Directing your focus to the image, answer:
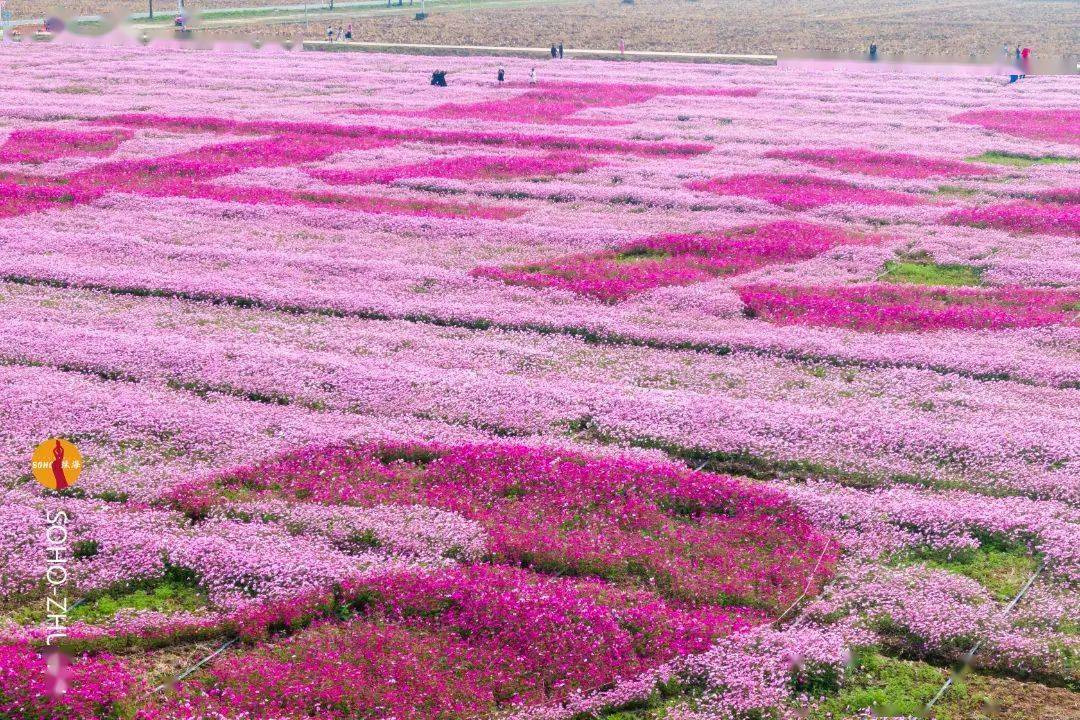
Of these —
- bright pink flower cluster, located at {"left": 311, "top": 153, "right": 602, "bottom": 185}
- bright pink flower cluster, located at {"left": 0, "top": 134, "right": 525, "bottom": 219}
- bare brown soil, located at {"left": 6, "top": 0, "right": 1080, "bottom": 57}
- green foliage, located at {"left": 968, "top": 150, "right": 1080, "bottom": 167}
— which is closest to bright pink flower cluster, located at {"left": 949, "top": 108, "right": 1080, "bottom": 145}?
green foliage, located at {"left": 968, "top": 150, "right": 1080, "bottom": 167}

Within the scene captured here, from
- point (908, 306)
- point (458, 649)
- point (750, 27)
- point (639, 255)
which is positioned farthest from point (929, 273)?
point (750, 27)

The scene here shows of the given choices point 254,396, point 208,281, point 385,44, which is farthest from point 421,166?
point 385,44

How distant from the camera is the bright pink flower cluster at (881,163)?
36969mm

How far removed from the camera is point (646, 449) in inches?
590

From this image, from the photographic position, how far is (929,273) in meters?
24.8

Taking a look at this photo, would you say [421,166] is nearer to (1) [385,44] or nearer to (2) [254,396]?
(2) [254,396]

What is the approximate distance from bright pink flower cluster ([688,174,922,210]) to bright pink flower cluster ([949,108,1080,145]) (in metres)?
14.8

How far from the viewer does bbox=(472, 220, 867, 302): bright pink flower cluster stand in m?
23.3

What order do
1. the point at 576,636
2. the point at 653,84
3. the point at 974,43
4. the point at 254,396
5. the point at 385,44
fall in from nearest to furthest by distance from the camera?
the point at 576,636, the point at 254,396, the point at 653,84, the point at 385,44, the point at 974,43

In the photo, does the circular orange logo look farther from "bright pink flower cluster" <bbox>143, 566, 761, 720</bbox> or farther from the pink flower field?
"bright pink flower cluster" <bbox>143, 566, 761, 720</bbox>

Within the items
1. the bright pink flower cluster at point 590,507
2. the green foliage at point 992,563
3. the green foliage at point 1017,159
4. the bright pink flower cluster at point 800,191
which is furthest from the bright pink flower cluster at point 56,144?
the green foliage at point 992,563

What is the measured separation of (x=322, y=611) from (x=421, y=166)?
1061 inches

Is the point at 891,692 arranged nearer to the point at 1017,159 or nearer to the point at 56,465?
the point at 56,465

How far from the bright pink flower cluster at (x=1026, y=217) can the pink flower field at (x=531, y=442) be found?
15cm
